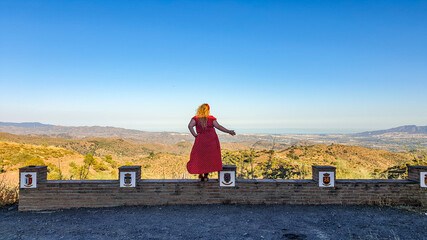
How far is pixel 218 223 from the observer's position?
5.82 meters

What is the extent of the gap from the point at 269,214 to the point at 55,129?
13970cm

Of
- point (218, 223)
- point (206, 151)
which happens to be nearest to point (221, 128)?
point (206, 151)

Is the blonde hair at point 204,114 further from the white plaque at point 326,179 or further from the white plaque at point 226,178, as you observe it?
the white plaque at point 326,179

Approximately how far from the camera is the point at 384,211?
21.8 ft

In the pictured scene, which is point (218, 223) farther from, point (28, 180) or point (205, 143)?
point (28, 180)

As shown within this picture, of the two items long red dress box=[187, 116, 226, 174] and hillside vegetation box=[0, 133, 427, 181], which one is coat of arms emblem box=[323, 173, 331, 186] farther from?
hillside vegetation box=[0, 133, 427, 181]

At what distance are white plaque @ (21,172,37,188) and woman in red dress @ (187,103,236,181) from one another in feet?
13.2

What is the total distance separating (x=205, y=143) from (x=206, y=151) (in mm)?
213

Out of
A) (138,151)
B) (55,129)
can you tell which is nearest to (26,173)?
(138,151)

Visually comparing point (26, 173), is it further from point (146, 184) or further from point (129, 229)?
point (129, 229)

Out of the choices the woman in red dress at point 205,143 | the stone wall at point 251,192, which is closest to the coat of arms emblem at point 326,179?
the stone wall at point 251,192

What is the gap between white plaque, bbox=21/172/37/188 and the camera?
6.92 m

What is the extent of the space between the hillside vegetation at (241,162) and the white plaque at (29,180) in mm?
2370

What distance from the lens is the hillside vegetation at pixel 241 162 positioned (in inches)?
482
